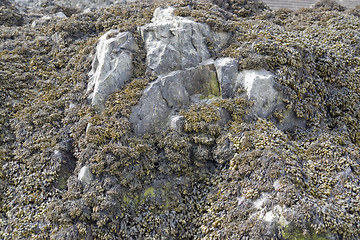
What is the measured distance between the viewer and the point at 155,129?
814 cm

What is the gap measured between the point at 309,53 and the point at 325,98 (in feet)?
5.34

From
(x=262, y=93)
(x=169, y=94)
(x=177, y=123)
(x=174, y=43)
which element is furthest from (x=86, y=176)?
(x=262, y=93)

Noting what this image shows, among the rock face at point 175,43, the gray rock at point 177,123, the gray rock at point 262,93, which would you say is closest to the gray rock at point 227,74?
the gray rock at point 262,93

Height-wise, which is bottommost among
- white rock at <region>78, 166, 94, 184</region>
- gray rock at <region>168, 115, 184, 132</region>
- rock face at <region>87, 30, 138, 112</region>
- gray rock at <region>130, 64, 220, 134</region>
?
white rock at <region>78, 166, 94, 184</region>

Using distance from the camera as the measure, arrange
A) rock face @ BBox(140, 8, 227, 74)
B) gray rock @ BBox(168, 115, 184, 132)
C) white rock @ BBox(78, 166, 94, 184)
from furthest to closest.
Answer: rock face @ BBox(140, 8, 227, 74) → gray rock @ BBox(168, 115, 184, 132) → white rock @ BBox(78, 166, 94, 184)

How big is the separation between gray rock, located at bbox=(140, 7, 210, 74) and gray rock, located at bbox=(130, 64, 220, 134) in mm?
376

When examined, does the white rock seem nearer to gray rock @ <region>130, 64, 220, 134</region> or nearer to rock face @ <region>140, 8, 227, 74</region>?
gray rock @ <region>130, 64, 220, 134</region>

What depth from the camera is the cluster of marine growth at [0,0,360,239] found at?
21.5 ft

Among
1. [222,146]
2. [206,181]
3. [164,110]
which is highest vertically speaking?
[164,110]

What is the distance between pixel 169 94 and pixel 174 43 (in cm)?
194

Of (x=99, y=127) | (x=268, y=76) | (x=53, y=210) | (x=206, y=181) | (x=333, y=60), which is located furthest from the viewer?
(x=333, y=60)

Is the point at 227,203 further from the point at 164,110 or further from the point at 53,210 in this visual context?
the point at 53,210

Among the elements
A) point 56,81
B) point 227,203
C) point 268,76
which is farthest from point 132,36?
point 227,203

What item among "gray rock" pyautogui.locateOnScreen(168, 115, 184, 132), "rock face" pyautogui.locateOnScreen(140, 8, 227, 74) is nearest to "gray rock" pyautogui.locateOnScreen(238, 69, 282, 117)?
"rock face" pyautogui.locateOnScreen(140, 8, 227, 74)
